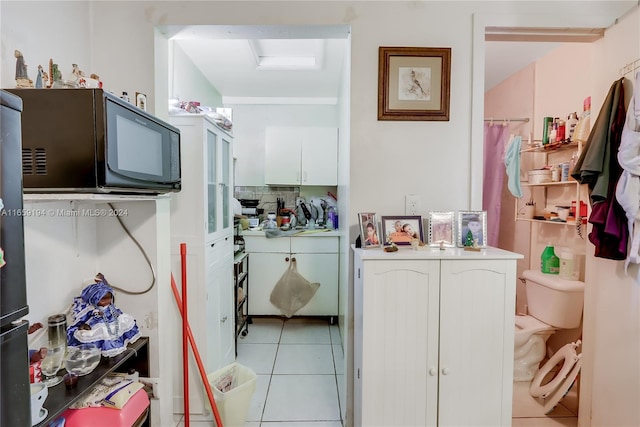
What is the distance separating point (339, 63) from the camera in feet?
8.04

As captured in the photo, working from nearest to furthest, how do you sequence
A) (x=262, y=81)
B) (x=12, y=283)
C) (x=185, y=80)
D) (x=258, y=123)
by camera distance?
(x=12, y=283)
(x=185, y=80)
(x=262, y=81)
(x=258, y=123)

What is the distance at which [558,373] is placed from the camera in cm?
192

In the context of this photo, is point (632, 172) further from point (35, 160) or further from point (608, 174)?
point (35, 160)

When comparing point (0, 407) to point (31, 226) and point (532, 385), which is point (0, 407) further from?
point (532, 385)

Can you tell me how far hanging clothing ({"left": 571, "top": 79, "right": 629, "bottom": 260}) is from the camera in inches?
53.4

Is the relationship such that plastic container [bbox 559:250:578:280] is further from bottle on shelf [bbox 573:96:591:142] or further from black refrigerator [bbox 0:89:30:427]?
black refrigerator [bbox 0:89:30:427]

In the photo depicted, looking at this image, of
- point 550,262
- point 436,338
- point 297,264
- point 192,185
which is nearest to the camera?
point 436,338

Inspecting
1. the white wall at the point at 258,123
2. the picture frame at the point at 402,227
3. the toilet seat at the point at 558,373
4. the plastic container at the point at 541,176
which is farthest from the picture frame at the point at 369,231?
the white wall at the point at 258,123

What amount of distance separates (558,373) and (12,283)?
8.52ft

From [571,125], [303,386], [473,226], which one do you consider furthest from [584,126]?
[303,386]

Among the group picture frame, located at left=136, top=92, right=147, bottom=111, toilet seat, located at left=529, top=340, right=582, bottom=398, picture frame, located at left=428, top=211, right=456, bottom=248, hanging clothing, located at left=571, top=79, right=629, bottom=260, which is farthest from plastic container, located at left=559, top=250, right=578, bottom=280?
picture frame, located at left=136, top=92, right=147, bottom=111

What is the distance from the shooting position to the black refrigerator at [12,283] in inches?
24.1

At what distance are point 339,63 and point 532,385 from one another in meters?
2.61

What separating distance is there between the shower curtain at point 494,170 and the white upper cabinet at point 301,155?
1397 mm
